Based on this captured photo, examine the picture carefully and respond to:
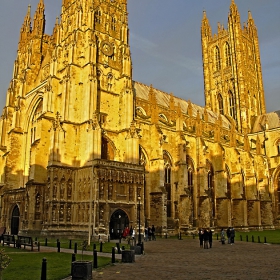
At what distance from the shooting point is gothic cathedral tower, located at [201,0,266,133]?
2672 inches

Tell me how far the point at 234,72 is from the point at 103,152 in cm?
4327

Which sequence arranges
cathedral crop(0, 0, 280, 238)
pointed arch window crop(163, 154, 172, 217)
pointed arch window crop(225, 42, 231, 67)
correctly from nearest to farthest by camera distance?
cathedral crop(0, 0, 280, 238)
pointed arch window crop(163, 154, 172, 217)
pointed arch window crop(225, 42, 231, 67)

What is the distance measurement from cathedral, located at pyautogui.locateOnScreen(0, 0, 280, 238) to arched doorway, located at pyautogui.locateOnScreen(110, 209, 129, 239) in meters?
0.11

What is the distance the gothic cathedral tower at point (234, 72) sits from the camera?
6788 centimetres

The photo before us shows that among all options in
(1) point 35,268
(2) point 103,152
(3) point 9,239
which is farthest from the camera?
(2) point 103,152

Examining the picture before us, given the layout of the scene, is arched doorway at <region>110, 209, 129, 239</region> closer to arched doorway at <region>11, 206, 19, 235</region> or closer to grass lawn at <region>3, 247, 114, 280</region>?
arched doorway at <region>11, 206, 19, 235</region>

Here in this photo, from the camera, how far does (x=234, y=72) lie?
227 feet

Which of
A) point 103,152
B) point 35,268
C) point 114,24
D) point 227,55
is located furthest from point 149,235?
point 227,55

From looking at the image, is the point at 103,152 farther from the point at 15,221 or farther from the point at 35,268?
the point at 35,268

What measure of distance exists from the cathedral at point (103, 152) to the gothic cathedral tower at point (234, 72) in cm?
1081

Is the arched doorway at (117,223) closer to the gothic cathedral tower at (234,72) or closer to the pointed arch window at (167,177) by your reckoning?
the pointed arch window at (167,177)

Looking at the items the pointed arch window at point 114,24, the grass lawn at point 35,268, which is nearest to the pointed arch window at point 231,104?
the pointed arch window at point 114,24

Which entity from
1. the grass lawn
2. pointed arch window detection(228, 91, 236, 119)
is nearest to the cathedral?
the grass lawn

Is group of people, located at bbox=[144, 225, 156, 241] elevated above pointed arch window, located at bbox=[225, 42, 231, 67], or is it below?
below
